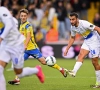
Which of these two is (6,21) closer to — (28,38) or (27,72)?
(27,72)

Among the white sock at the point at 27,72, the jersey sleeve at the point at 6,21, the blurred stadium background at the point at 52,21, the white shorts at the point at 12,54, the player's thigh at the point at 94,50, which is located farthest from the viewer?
the blurred stadium background at the point at 52,21

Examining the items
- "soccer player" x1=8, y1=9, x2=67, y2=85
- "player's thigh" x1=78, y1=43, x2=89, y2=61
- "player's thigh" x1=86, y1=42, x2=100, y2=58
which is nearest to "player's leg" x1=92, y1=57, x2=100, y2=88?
"player's thigh" x1=86, y1=42, x2=100, y2=58

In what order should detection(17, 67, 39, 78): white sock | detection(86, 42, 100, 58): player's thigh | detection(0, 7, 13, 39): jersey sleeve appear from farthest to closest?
1. detection(86, 42, 100, 58): player's thigh
2. detection(17, 67, 39, 78): white sock
3. detection(0, 7, 13, 39): jersey sleeve

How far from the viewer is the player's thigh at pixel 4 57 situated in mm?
8570

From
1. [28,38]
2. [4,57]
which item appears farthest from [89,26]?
[4,57]

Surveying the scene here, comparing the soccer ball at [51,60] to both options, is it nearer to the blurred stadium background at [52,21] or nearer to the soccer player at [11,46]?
the soccer player at [11,46]

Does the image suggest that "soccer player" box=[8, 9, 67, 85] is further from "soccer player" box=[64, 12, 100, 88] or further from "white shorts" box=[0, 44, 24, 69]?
"white shorts" box=[0, 44, 24, 69]

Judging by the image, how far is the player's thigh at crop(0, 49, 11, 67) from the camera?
8.57m

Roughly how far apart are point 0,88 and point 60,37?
14107 millimetres

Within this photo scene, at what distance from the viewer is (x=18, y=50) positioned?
8703 millimetres

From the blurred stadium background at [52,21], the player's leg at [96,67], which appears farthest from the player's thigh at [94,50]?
the blurred stadium background at [52,21]

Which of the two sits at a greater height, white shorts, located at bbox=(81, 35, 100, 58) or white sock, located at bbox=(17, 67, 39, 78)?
white shorts, located at bbox=(81, 35, 100, 58)

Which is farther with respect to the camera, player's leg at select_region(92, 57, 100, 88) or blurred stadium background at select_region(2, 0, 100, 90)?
blurred stadium background at select_region(2, 0, 100, 90)

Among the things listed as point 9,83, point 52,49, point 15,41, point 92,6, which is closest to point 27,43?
point 9,83
